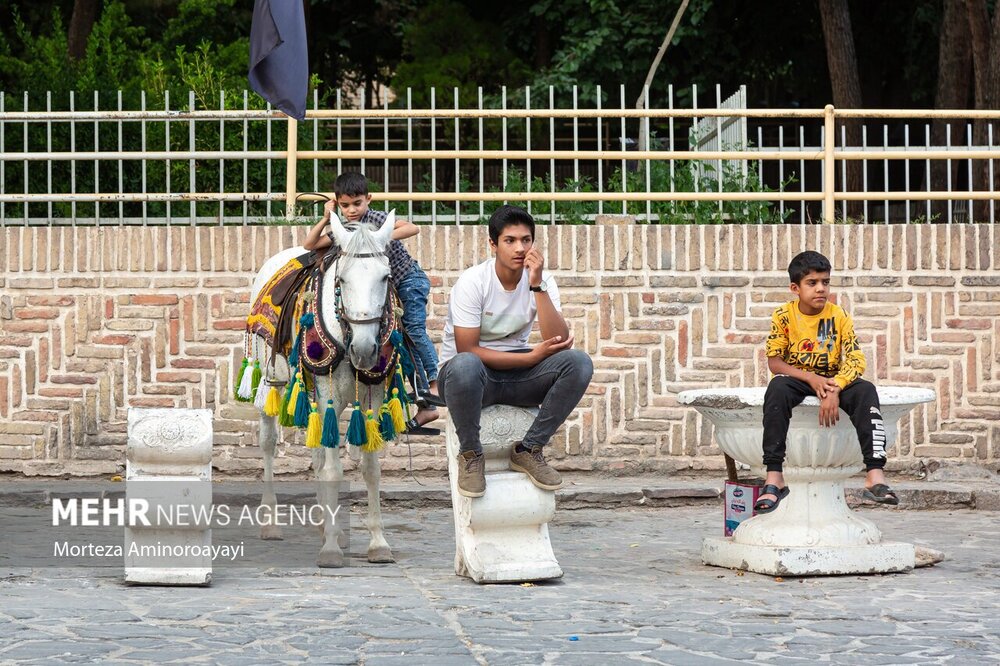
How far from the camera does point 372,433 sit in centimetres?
765

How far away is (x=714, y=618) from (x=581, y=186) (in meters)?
5.79

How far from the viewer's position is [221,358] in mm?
10234

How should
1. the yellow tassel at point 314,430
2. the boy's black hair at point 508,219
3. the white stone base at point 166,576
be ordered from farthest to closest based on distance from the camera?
1. the yellow tassel at point 314,430
2. the boy's black hair at point 508,219
3. the white stone base at point 166,576

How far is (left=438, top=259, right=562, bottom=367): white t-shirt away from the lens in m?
7.12

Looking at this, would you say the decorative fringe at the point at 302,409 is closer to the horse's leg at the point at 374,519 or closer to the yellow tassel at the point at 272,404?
the horse's leg at the point at 374,519

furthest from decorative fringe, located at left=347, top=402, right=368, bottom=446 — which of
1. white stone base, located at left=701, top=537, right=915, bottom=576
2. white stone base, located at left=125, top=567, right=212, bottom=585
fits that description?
white stone base, located at left=701, top=537, right=915, bottom=576

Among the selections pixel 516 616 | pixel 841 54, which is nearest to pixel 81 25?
pixel 841 54

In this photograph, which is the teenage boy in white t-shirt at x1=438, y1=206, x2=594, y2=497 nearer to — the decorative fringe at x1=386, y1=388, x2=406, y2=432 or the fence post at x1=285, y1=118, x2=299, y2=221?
the decorative fringe at x1=386, y1=388, x2=406, y2=432

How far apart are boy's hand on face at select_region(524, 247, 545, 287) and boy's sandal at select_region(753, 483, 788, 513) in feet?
4.72

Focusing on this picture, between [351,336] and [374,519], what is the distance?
1.07m

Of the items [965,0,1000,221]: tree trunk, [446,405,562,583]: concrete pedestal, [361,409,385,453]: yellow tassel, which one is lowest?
[446,405,562,583]: concrete pedestal

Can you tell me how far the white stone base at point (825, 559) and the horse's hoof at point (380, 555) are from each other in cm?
172

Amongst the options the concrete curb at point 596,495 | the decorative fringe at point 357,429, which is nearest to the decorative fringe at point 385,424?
the decorative fringe at point 357,429

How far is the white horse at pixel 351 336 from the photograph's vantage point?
724cm
